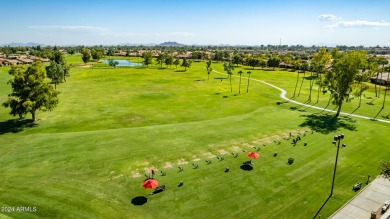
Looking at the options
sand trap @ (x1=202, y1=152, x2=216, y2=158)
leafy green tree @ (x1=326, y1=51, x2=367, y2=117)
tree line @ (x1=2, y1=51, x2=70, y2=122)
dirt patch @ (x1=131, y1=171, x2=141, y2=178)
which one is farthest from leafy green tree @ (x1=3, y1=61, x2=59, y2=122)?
leafy green tree @ (x1=326, y1=51, x2=367, y2=117)

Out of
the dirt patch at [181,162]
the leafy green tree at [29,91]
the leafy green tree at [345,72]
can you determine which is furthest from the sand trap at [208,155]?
the leafy green tree at [345,72]

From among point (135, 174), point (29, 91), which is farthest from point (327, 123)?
point (29, 91)

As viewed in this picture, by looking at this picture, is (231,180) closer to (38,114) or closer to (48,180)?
(48,180)

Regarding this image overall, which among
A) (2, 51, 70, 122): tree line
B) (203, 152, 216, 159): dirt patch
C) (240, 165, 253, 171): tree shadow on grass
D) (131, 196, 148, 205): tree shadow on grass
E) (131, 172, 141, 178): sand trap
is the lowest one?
(131, 196, 148, 205): tree shadow on grass

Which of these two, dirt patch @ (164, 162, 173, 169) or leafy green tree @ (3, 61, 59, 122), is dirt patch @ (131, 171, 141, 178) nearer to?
dirt patch @ (164, 162, 173, 169)

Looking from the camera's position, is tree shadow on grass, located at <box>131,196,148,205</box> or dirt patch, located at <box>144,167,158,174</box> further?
dirt patch, located at <box>144,167,158,174</box>

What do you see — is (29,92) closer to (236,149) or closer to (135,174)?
(135,174)
